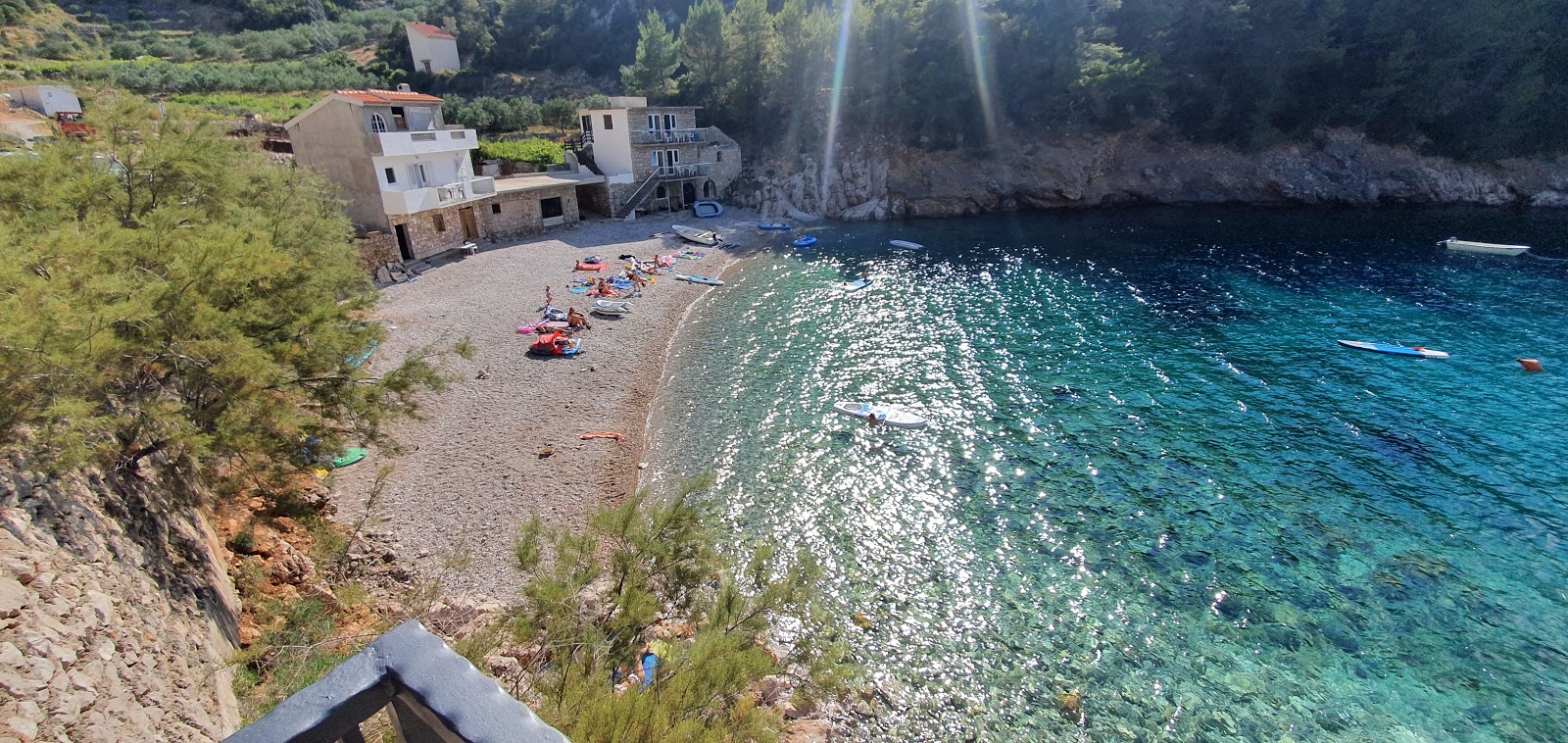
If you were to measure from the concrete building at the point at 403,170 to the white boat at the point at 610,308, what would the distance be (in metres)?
11.4

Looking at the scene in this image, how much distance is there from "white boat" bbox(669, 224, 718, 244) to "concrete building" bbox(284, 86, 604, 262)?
33.3ft

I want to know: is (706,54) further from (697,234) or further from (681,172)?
(697,234)

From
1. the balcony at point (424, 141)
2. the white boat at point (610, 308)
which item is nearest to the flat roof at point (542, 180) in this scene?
the balcony at point (424, 141)

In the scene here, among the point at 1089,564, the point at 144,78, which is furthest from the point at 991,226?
the point at 144,78

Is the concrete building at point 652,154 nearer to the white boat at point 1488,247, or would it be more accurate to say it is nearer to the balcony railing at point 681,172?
the balcony railing at point 681,172

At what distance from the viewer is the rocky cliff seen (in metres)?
50.9

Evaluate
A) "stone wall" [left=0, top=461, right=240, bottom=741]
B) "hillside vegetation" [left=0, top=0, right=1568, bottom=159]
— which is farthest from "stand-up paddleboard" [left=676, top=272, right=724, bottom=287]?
"stone wall" [left=0, top=461, right=240, bottom=741]

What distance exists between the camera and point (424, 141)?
34.1 metres

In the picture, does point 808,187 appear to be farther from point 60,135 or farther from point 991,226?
point 60,135

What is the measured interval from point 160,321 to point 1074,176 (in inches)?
2202

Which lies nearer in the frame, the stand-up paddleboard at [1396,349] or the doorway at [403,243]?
the stand-up paddleboard at [1396,349]

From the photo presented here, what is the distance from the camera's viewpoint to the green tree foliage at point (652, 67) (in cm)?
6022

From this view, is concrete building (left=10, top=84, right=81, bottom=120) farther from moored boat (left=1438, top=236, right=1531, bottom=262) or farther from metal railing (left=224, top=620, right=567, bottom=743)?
moored boat (left=1438, top=236, right=1531, bottom=262)

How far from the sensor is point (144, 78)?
5094 centimetres
